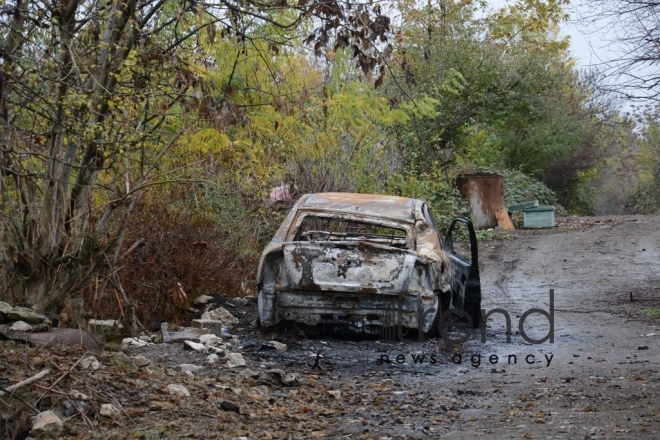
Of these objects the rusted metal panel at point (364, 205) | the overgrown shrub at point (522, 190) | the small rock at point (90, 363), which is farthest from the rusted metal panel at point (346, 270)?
the overgrown shrub at point (522, 190)

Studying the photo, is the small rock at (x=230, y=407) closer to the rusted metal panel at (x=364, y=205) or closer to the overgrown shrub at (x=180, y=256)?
the overgrown shrub at (x=180, y=256)

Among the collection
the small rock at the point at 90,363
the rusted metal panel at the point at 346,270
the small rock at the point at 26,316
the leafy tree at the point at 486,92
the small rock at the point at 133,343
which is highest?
the leafy tree at the point at 486,92

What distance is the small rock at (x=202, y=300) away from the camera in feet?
37.5

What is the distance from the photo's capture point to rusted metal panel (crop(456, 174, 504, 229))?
27047 mm

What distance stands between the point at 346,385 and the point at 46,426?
296 cm

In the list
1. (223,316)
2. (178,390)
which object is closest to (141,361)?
(178,390)

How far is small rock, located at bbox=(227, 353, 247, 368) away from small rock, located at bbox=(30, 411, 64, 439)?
2698mm

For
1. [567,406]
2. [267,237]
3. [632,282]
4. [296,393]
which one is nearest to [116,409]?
[296,393]

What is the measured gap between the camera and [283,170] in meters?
15.7

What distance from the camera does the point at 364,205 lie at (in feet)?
34.4

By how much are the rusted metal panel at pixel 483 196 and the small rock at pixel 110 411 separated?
21750mm

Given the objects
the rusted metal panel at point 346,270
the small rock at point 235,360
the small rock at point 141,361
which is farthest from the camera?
the rusted metal panel at point 346,270

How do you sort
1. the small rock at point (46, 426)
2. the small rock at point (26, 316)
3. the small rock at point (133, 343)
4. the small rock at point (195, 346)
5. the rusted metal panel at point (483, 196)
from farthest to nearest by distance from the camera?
the rusted metal panel at point (483, 196) → the small rock at point (133, 343) → the small rock at point (195, 346) → the small rock at point (26, 316) → the small rock at point (46, 426)

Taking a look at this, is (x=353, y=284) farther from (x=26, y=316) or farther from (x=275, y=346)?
(x=26, y=316)
